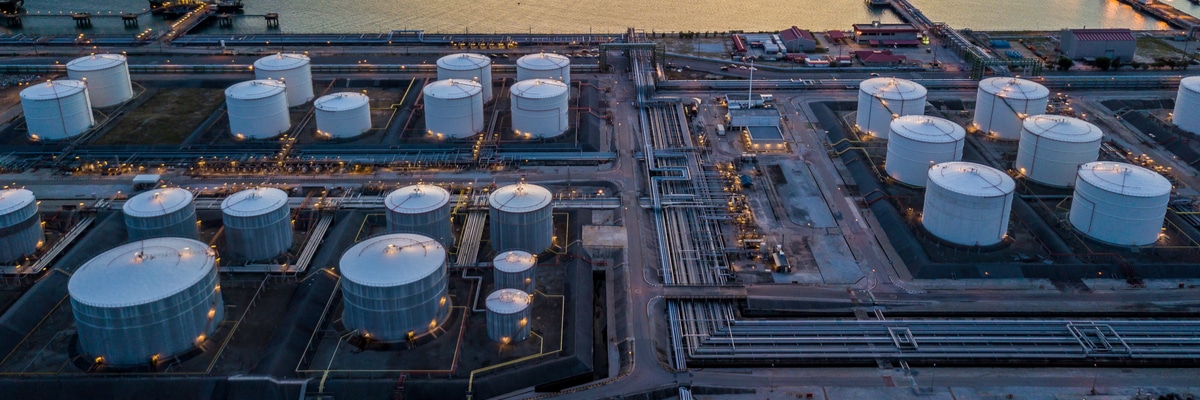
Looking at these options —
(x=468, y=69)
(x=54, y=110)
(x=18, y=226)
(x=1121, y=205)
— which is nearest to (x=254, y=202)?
(x=18, y=226)

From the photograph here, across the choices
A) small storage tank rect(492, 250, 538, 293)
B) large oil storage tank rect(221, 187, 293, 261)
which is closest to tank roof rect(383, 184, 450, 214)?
large oil storage tank rect(221, 187, 293, 261)

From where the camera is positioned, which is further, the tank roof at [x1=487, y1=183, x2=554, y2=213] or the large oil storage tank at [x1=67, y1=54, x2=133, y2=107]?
the large oil storage tank at [x1=67, y1=54, x2=133, y2=107]

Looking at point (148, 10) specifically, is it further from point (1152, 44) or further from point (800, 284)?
point (1152, 44)

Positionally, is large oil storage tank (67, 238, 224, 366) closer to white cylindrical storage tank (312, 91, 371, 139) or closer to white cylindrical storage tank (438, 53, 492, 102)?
white cylindrical storage tank (312, 91, 371, 139)

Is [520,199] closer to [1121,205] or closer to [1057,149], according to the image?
[1121,205]

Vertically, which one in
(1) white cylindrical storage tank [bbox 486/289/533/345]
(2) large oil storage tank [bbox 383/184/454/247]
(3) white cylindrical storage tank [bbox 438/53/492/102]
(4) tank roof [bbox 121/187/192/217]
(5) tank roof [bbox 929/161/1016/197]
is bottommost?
(1) white cylindrical storage tank [bbox 486/289/533/345]

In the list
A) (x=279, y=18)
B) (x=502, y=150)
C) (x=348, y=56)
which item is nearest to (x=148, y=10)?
(x=279, y=18)
